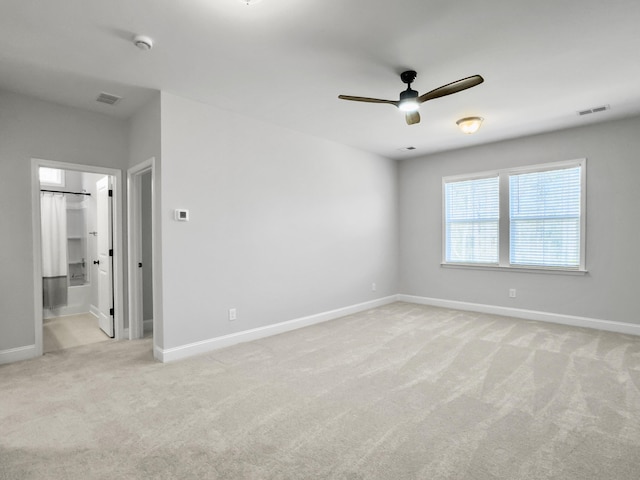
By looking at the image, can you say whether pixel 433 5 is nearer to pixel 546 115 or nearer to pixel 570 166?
pixel 546 115

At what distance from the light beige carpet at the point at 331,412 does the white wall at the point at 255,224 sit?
2.03 ft

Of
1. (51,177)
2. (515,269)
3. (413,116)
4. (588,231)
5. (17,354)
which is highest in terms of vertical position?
(413,116)

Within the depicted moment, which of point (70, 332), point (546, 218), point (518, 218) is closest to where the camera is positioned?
point (70, 332)

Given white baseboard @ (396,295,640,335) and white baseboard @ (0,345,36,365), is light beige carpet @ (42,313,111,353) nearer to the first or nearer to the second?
white baseboard @ (0,345,36,365)

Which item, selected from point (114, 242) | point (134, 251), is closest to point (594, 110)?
point (134, 251)

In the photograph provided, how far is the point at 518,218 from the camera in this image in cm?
512

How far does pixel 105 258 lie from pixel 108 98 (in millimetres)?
2011

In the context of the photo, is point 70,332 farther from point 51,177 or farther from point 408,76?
point 408,76

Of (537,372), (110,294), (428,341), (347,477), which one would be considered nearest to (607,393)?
(537,372)

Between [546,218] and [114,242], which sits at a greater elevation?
[546,218]

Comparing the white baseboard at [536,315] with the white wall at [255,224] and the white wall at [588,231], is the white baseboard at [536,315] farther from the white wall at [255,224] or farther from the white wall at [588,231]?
the white wall at [255,224]

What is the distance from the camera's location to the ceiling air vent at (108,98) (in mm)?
3439

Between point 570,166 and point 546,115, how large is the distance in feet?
3.32

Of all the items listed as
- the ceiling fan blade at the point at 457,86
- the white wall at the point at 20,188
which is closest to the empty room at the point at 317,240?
the white wall at the point at 20,188
